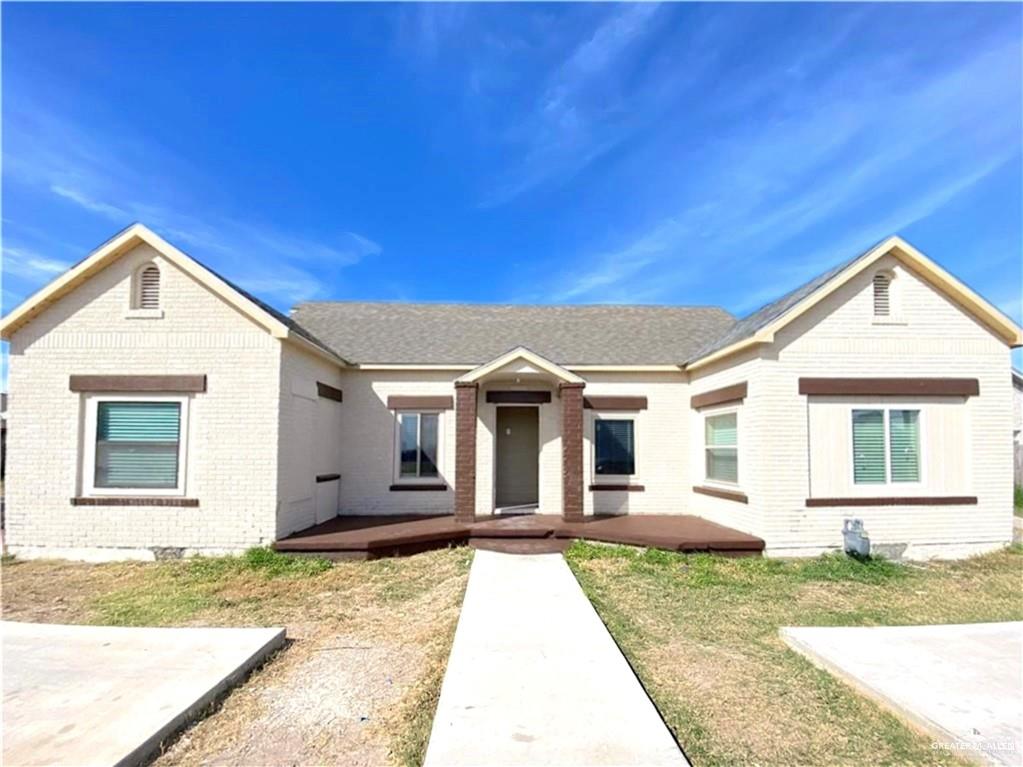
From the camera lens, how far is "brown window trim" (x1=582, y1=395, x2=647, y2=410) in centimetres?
1285

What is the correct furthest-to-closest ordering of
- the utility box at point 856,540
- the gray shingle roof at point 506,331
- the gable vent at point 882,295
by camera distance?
1. the gray shingle roof at point 506,331
2. the gable vent at point 882,295
3. the utility box at point 856,540

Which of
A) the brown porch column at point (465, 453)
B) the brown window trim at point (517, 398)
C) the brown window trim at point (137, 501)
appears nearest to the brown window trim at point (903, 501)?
the brown window trim at point (517, 398)

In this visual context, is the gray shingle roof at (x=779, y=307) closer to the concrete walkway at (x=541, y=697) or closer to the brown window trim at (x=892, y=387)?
the brown window trim at (x=892, y=387)

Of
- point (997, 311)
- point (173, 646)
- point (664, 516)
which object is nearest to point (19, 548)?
point (173, 646)

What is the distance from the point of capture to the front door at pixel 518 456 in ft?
45.2

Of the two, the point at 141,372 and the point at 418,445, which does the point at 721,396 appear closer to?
the point at 418,445

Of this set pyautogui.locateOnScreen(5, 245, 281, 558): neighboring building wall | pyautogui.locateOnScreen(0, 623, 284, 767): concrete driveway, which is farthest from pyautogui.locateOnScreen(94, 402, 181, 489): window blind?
pyautogui.locateOnScreen(0, 623, 284, 767): concrete driveway

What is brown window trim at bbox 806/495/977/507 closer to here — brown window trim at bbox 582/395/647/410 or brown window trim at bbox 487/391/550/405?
brown window trim at bbox 582/395/647/410

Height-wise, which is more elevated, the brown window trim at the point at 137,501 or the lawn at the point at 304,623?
the brown window trim at the point at 137,501

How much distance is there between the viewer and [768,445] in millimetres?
9570

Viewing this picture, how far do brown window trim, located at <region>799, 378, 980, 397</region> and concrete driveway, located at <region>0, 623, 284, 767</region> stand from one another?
9309 mm

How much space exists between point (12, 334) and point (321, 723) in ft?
33.1

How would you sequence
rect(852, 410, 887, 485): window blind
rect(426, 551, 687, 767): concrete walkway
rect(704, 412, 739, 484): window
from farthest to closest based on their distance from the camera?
rect(704, 412, 739, 484): window < rect(852, 410, 887, 485): window blind < rect(426, 551, 687, 767): concrete walkway

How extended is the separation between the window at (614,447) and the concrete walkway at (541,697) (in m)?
6.09
